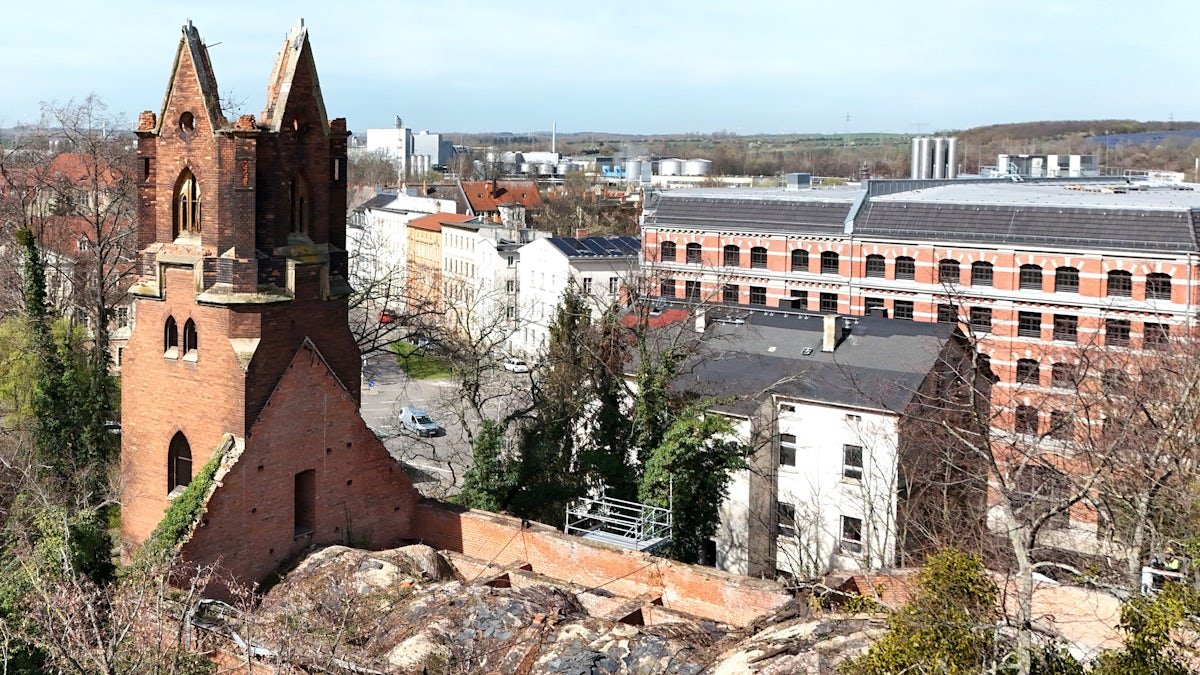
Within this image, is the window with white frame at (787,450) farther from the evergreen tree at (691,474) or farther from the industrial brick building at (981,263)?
the evergreen tree at (691,474)

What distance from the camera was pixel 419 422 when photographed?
58.0 metres

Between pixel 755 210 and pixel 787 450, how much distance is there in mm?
23783

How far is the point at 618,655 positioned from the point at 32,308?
22.5 meters

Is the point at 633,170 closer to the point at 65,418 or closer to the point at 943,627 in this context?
the point at 65,418

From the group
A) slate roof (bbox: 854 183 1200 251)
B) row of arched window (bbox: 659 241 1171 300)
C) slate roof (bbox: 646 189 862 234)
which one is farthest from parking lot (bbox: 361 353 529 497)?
slate roof (bbox: 854 183 1200 251)

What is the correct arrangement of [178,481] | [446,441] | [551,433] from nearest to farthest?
[178,481]
[551,433]
[446,441]

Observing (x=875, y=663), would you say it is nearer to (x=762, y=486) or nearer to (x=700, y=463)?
(x=700, y=463)

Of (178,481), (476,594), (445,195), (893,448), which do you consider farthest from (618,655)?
(445,195)

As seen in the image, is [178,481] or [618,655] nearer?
[618,655]

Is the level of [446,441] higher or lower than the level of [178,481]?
lower

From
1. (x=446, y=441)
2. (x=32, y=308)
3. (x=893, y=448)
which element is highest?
(x=32, y=308)

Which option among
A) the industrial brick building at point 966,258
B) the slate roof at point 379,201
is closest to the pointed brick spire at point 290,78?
the industrial brick building at point 966,258

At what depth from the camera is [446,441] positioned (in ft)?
188

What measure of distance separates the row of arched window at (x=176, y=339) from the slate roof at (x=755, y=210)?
124 ft
